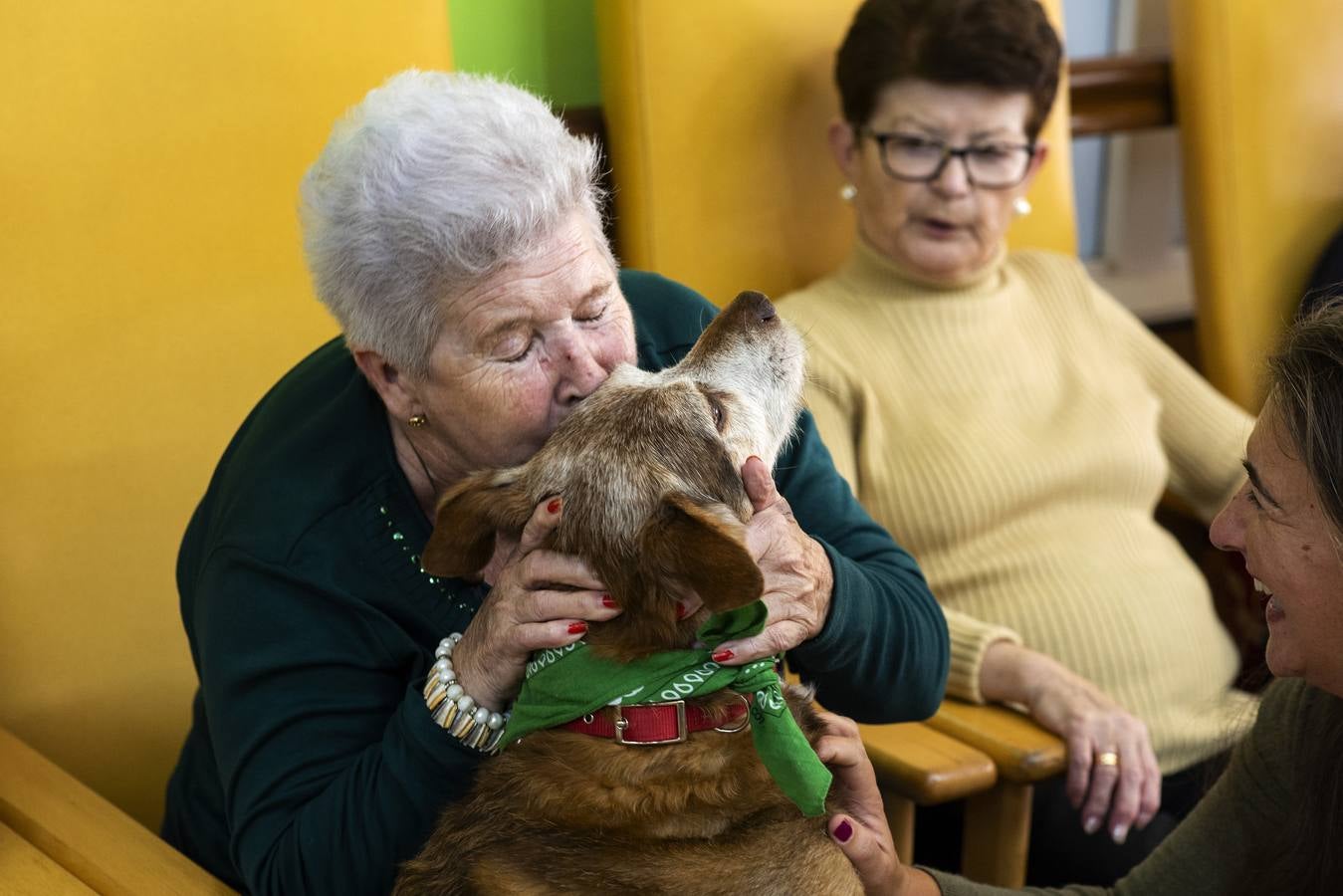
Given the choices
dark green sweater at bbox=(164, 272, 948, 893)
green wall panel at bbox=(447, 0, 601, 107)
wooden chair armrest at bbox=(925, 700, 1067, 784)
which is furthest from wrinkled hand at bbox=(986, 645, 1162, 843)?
green wall panel at bbox=(447, 0, 601, 107)

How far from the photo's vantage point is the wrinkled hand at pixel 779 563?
1259 millimetres

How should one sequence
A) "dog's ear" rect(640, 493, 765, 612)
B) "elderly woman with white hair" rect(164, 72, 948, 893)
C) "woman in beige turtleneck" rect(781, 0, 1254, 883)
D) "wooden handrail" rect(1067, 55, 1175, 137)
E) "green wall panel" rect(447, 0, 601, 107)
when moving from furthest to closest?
"wooden handrail" rect(1067, 55, 1175, 137) < "green wall panel" rect(447, 0, 601, 107) < "woman in beige turtleneck" rect(781, 0, 1254, 883) < "elderly woman with white hair" rect(164, 72, 948, 893) < "dog's ear" rect(640, 493, 765, 612)

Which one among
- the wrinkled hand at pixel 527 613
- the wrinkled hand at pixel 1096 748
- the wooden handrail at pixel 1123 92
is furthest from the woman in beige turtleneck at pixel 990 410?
the wrinkled hand at pixel 527 613

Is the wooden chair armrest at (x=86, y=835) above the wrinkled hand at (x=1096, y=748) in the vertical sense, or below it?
above

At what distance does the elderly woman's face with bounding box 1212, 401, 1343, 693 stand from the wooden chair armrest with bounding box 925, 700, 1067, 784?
0.38 metres

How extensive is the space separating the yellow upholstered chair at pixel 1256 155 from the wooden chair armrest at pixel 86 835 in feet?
6.40

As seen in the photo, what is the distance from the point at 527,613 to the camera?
120 centimetres

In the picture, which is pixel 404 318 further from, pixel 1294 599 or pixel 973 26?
pixel 973 26

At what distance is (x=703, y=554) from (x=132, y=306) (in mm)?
943

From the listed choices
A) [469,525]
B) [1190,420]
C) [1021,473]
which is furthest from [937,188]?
[469,525]

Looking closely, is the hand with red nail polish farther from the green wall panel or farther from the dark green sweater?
the green wall panel

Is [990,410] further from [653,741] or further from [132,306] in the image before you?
[132,306]

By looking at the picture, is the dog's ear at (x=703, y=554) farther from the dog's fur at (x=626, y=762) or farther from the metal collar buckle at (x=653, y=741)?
the metal collar buckle at (x=653, y=741)

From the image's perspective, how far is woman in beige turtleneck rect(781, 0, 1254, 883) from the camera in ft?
6.66
